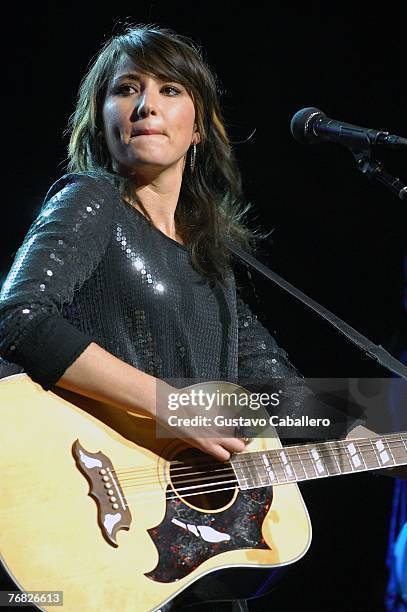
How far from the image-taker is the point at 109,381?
5.53 feet

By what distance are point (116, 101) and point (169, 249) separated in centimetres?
45

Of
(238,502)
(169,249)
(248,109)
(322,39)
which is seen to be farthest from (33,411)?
(322,39)

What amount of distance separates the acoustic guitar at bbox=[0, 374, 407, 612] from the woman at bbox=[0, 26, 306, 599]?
2.5 inches

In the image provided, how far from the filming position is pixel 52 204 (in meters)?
1.88

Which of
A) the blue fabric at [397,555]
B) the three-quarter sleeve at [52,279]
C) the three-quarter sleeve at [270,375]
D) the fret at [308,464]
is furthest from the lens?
the blue fabric at [397,555]

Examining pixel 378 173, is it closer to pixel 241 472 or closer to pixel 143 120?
pixel 143 120

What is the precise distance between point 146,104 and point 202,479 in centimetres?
101

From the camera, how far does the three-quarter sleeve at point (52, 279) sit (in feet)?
5.40

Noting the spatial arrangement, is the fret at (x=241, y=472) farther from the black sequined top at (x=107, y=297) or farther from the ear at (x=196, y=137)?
the ear at (x=196, y=137)

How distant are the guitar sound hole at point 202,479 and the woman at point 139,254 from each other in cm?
5

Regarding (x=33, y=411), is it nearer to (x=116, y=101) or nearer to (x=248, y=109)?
(x=116, y=101)

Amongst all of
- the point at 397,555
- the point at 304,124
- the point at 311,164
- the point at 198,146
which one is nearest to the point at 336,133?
the point at 304,124

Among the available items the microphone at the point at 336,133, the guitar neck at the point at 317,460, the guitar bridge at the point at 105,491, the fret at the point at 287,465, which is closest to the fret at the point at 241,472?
the guitar neck at the point at 317,460

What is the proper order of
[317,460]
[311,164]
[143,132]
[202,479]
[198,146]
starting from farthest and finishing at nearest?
[311,164] < [198,146] < [143,132] < [317,460] < [202,479]
